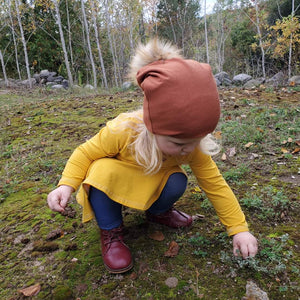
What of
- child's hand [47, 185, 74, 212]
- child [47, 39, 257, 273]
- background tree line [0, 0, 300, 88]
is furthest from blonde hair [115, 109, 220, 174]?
background tree line [0, 0, 300, 88]

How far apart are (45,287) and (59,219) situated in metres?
0.60

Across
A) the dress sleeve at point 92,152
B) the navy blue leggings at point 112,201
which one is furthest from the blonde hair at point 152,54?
the navy blue leggings at point 112,201

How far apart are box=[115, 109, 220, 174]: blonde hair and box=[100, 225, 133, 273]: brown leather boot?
1.37 ft

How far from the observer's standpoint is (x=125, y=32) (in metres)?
18.6

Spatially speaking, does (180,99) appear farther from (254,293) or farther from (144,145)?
(254,293)

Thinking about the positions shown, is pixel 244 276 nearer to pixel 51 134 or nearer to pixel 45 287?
pixel 45 287

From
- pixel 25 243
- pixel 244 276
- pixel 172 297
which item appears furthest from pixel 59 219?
pixel 244 276

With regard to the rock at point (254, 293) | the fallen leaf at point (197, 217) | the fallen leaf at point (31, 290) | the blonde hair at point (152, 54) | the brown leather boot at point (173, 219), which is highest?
the blonde hair at point (152, 54)

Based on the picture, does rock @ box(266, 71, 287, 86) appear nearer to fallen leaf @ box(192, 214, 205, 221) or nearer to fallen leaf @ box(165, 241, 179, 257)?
fallen leaf @ box(192, 214, 205, 221)

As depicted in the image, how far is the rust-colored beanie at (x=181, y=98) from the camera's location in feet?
3.46

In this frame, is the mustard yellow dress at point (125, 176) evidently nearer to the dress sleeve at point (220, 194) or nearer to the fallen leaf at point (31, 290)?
the dress sleeve at point (220, 194)

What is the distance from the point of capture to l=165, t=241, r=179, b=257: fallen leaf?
1.48 m

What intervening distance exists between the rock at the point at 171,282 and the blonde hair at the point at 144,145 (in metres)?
0.55

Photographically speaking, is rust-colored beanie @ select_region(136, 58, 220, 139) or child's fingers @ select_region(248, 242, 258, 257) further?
child's fingers @ select_region(248, 242, 258, 257)
